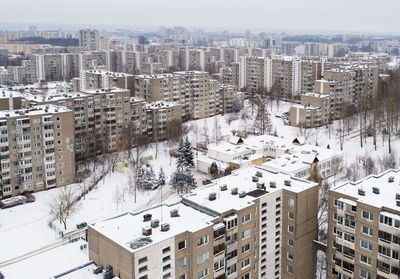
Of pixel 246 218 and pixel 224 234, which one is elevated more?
pixel 246 218

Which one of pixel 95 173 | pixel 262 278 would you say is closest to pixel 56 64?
pixel 95 173

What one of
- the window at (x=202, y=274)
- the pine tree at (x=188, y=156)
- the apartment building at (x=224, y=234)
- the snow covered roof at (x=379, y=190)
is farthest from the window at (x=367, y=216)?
the pine tree at (x=188, y=156)

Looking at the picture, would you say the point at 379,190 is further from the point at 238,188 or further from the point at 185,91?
the point at 185,91

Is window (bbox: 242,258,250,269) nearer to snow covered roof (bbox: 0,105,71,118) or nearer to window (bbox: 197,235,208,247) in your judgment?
window (bbox: 197,235,208,247)

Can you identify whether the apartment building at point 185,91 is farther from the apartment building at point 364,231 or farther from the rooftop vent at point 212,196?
the apartment building at point 364,231

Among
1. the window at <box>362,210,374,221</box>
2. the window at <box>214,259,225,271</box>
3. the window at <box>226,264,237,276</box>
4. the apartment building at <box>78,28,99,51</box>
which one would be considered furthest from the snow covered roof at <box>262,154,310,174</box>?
the apartment building at <box>78,28,99,51</box>

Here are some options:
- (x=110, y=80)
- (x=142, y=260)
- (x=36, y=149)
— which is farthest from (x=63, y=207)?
(x=110, y=80)
